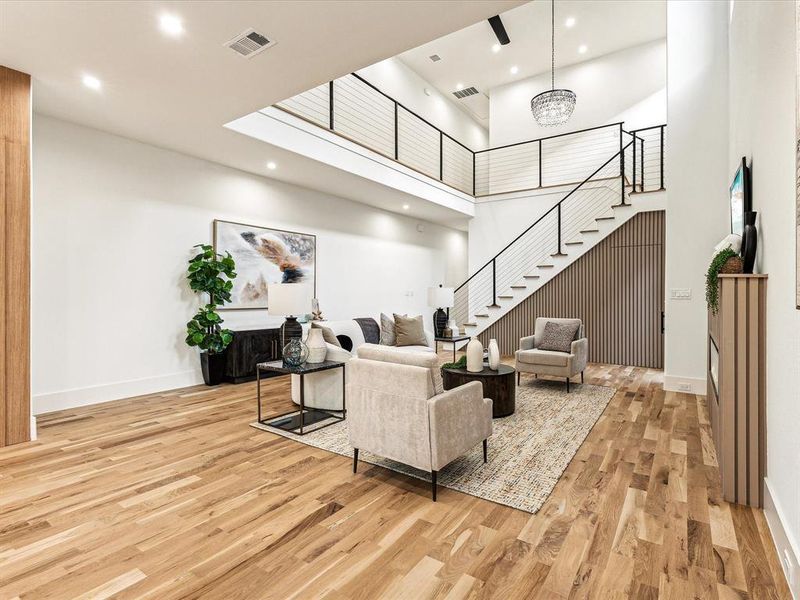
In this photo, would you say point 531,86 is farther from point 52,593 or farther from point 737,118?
point 52,593

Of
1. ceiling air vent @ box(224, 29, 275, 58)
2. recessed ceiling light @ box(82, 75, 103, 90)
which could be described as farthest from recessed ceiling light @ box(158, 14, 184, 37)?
recessed ceiling light @ box(82, 75, 103, 90)

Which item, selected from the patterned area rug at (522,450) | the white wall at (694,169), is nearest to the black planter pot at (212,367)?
the patterned area rug at (522,450)

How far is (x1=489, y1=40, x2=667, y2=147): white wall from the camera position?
841 centimetres

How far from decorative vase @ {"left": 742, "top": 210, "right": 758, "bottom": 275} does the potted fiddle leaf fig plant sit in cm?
538

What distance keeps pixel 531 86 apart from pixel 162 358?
9356 mm

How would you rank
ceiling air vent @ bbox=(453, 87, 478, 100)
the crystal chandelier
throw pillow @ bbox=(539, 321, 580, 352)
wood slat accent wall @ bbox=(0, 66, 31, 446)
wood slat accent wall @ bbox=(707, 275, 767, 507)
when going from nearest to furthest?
wood slat accent wall @ bbox=(707, 275, 767, 507) → wood slat accent wall @ bbox=(0, 66, 31, 446) → throw pillow @ bbox=(539, 321, 580, 352) → the crystal chandelier → ceiling air vent @ bbox=(453, 87, 478, 100)

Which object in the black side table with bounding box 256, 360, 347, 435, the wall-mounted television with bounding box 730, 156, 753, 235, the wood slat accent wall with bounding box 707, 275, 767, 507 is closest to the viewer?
the wood slat accent wall with bounding box 707, 275, 767, 507

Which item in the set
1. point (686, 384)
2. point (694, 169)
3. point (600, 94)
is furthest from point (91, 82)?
point (600, 94)

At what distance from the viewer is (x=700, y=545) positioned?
2.14 m

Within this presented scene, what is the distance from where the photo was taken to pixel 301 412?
12.2 ft

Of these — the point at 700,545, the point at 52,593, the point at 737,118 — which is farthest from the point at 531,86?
the point at 52,593

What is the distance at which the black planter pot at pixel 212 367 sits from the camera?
5.65 metres

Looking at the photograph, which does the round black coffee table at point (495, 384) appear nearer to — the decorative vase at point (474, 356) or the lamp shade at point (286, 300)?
the decorative vase at point (474, 356)

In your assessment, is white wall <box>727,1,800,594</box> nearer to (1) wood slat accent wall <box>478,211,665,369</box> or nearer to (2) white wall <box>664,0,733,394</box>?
(2) white wall <box>664,0,733,394</box>
